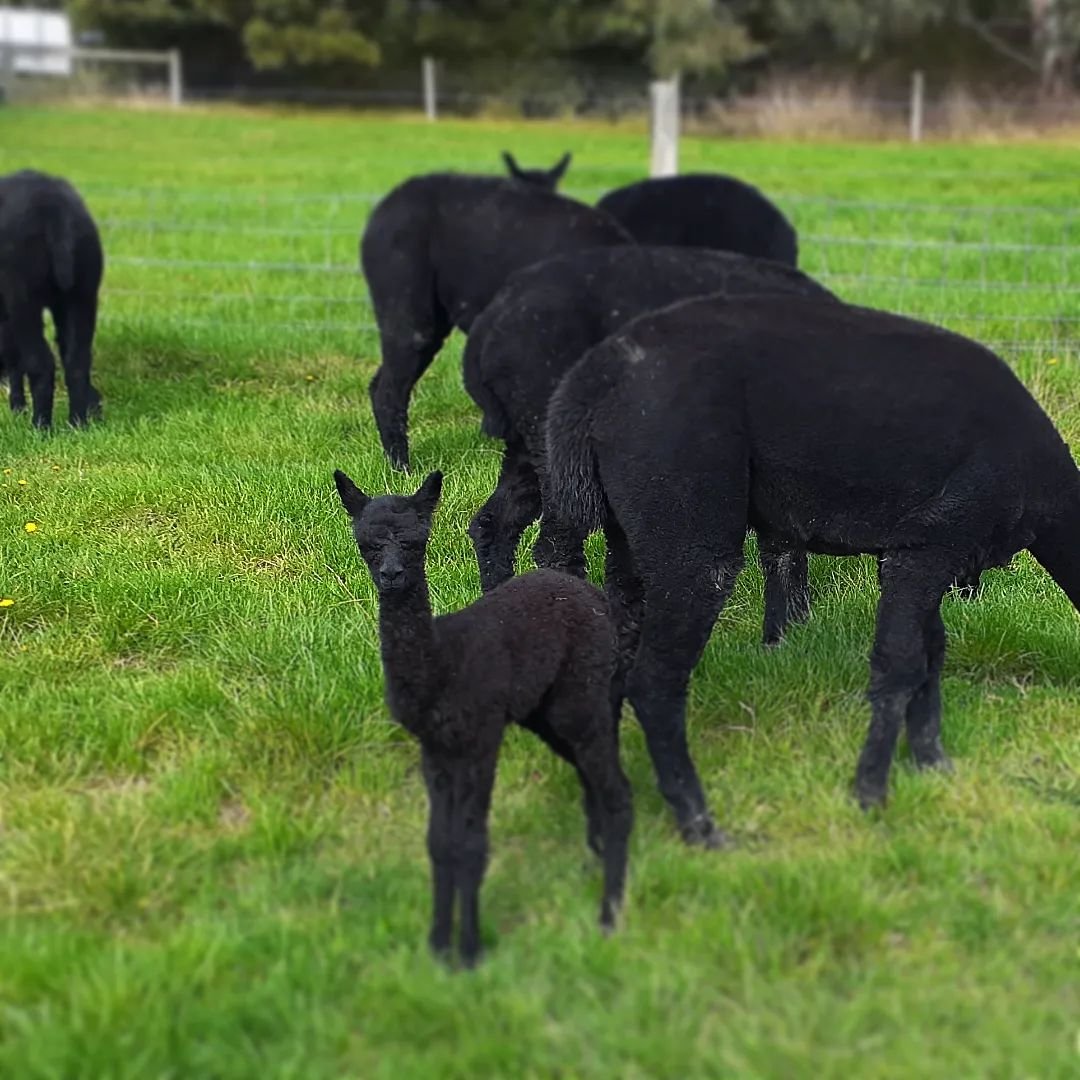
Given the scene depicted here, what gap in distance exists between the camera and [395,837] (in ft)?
11.1

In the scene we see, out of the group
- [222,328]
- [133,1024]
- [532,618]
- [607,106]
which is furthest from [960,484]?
[607,106]

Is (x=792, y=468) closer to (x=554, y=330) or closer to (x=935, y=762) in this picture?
(x=935, y=762)

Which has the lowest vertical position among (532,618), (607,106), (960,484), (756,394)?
(532,618)

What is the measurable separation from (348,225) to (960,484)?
1062 cm

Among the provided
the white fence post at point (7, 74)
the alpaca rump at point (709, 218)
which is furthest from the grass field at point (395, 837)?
the white fence post at point (7, 74)

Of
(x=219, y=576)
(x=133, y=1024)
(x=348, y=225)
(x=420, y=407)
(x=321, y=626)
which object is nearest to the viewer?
(x=133, y=1024)

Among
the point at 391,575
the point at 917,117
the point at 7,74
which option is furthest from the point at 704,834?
the point at 7,74

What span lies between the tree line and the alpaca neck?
33322 millimetres

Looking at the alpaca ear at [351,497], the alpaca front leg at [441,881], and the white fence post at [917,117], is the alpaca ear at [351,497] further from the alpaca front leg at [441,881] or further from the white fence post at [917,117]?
the white fence post at [917,117]

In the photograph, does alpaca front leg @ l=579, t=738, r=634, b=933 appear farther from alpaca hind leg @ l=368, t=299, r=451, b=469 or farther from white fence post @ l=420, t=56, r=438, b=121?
white fence post @ l=420, t=56, r=438, b=121

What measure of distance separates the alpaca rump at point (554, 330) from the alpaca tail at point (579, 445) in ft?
3.21

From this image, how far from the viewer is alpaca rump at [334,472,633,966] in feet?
9.62

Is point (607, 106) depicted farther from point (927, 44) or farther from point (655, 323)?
point (655, 323)

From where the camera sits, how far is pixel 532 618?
3.17 m
